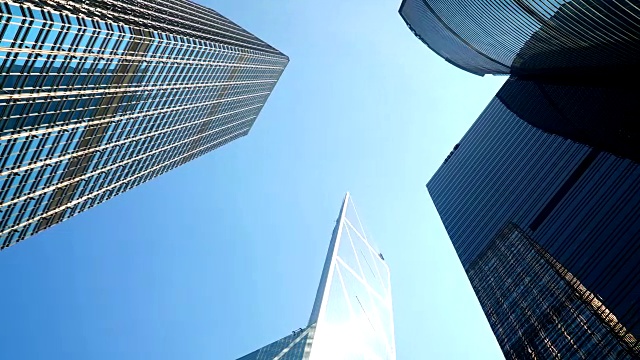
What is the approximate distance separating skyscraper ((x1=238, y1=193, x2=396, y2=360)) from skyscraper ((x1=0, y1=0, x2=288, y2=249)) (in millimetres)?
A: 40272

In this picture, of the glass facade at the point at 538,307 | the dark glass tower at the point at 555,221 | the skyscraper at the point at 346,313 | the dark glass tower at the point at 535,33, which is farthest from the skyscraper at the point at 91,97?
the glass facade at the point at 538,307

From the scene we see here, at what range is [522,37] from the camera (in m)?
86.0

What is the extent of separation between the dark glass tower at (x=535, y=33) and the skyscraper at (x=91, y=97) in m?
42.3

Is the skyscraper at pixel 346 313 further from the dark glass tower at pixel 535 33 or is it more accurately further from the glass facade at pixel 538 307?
the dark glass tower at pixel 535 33

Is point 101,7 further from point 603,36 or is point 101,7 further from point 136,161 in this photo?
point 603,36

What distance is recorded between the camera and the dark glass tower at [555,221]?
60250 millimetres

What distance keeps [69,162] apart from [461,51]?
83723mm

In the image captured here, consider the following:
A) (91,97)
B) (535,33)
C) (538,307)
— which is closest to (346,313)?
(538,307)

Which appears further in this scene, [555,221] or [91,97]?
[555,221]

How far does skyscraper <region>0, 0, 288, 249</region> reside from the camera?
157 ft

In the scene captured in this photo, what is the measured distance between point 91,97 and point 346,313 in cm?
7330

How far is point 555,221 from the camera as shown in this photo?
76.9 meters

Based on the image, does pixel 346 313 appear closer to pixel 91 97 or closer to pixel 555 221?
pixel 555 221

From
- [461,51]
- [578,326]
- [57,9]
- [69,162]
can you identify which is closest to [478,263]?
[578,326]
